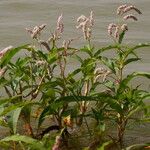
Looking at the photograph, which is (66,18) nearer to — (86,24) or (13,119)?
(86,24)

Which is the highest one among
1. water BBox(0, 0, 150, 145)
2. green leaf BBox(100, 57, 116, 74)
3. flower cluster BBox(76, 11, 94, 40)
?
flower cluster BBox(76, 11, 94, 40)

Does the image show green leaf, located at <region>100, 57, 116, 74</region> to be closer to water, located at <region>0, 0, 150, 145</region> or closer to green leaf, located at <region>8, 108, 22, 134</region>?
green leaf, located at <region>8, 108, 22, 134</region>

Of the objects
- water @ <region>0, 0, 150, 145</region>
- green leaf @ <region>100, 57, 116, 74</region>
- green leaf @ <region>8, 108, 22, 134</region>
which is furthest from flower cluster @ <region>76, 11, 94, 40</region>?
water @ <region>0, 0, 150, 145</region>

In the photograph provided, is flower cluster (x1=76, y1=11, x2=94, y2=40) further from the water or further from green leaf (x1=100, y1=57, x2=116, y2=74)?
the water

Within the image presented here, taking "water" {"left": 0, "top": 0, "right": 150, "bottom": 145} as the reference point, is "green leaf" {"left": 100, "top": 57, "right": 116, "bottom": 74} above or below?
above

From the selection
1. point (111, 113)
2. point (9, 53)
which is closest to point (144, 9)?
point (111, 113)

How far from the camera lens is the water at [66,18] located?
5.09m

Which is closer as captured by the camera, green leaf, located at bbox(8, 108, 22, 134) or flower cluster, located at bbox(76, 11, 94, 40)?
green leaf, located at bbox(8, 108, 22, 134)

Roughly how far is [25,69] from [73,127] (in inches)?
15.7

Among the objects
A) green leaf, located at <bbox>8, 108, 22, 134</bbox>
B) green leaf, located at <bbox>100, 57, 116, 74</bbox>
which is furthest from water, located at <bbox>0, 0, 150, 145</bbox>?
green leaf, located at <bbox>8, 108, 22, 134</bbox>

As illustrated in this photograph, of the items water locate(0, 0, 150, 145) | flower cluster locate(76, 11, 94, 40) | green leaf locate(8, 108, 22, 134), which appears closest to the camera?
green leaf locate(8, 108, 22, 134)

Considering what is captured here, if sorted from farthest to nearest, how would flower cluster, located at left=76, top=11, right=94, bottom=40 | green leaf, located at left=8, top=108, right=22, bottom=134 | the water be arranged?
the water
flower cluster, located at left=76, top=11, right=94, bottom=40
green leaf, located at left=8, top=108, right=22, bottom=134

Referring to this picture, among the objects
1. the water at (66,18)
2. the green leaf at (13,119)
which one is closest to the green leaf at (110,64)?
the green leaf at (13,119)

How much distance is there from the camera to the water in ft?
16.7
